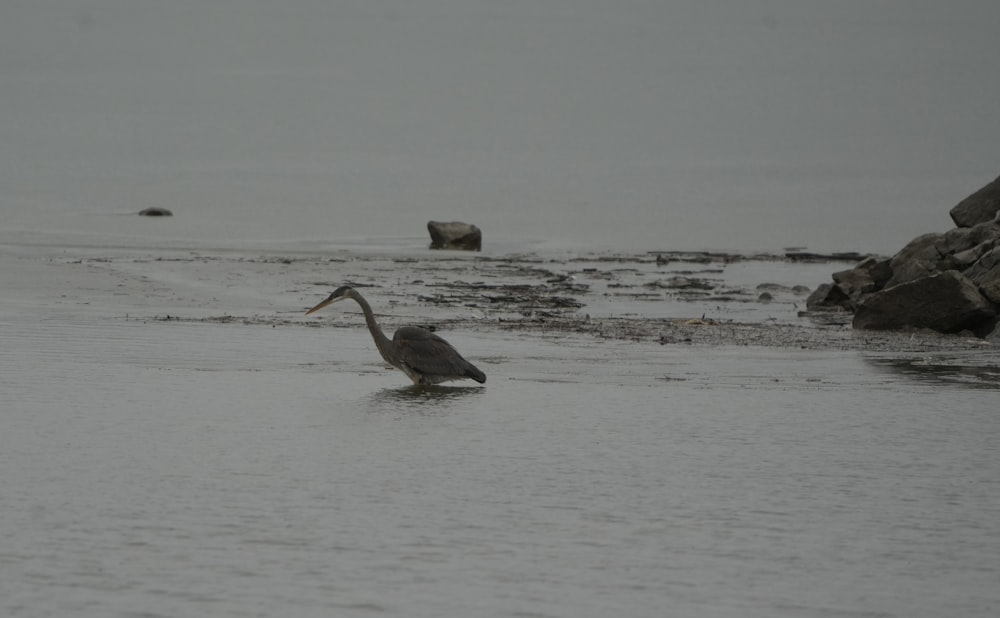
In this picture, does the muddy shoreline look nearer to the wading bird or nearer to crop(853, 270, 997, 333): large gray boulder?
crop(853, 270, 997, 333): large gray boulder

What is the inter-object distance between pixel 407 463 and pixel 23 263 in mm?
14876

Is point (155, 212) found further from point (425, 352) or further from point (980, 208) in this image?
point (425, 352)

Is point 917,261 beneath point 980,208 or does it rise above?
beneath

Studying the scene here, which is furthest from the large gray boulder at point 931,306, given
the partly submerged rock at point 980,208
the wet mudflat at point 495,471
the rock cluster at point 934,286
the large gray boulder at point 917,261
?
the partly submerged rock at point 980,208

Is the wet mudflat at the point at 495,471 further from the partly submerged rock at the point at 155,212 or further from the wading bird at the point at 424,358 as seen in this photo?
the partly submerged rock at the point at 155,212

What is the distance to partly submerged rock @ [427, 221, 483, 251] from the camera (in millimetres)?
32188

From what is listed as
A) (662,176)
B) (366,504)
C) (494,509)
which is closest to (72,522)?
(366,504)

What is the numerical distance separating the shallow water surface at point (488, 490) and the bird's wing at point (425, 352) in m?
0.25

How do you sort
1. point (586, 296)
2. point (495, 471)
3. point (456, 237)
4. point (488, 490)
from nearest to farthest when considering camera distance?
point (488, 490) < point (495, 471) < point (586, 296) < point (456, 237)

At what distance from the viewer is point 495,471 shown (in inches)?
389

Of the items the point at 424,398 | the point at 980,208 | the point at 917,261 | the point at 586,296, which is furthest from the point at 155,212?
the point at 424,398

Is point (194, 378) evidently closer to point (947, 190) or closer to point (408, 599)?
point (408, 599)

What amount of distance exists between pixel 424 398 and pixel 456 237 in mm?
18860

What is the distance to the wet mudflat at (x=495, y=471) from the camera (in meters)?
7.33
